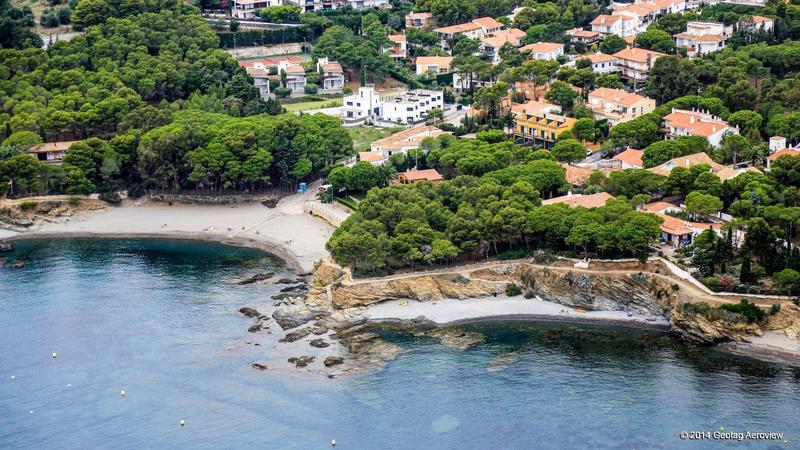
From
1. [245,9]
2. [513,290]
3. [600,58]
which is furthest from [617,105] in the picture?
[245,9]

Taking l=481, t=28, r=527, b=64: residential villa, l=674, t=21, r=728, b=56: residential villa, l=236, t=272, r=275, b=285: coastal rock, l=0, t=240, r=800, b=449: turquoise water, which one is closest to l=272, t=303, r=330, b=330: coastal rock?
l=0, t=240, r=800, b=449: turquoise water

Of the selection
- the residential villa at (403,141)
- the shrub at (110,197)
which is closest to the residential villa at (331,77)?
the residential villa at (403,141)

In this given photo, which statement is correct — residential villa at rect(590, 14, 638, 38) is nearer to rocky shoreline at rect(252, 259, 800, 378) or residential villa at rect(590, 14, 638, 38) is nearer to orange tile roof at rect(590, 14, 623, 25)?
orange tile roof at rect(590, 14, 623, 25)

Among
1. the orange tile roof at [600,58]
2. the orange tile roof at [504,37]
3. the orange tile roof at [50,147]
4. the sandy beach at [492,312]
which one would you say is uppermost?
the orange tile roof at [504,37]

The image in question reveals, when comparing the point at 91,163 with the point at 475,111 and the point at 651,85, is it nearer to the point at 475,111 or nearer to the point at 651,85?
the point at 475,111

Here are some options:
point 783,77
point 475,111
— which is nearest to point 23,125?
point 475,111

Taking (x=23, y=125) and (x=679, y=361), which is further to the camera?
(x=23, y=125)

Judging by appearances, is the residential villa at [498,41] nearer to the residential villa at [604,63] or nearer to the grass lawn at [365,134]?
the residential villa at [604,63]
